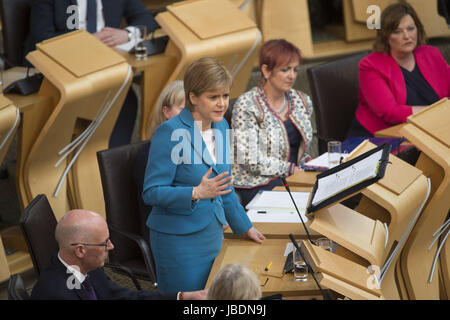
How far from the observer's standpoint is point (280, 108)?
3787 millimetres

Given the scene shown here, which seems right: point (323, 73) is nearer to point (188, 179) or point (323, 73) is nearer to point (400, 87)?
point (400, 87)

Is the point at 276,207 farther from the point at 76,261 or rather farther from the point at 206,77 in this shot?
the point at 76,261

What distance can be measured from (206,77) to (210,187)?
376mm

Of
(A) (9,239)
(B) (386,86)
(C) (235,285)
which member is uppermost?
(C) (235,285)

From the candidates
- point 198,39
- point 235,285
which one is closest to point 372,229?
point 235,285

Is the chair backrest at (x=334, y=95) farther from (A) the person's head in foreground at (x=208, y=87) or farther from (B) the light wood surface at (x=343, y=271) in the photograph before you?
(B) the light wood surface at (x=343, y=271)

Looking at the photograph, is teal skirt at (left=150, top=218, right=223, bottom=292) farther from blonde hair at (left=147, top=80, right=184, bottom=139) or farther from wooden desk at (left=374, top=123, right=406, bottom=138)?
wooden desk at (left=374, top=123, right=406, bottom=138)

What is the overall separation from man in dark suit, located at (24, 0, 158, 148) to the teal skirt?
7.14ft

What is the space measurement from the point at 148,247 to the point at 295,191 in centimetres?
68

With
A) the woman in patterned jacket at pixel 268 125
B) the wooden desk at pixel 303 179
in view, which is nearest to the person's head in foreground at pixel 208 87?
the wooden desk at pixel 303 179

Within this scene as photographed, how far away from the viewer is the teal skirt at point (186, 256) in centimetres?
265

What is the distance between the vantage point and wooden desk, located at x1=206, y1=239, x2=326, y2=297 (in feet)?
7.93

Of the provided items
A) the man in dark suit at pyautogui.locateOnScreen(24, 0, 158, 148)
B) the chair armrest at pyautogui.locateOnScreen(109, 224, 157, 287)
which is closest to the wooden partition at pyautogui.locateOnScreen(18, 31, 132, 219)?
the man in dark suit at pyautogui.locateOnScreen(24, 0, 158, 148)

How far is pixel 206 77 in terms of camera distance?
2537mm
